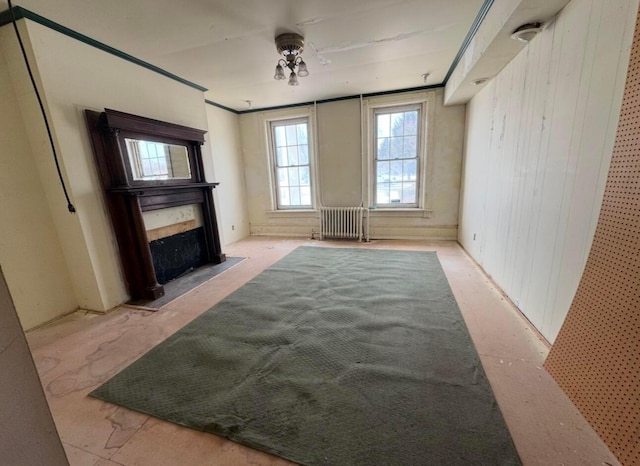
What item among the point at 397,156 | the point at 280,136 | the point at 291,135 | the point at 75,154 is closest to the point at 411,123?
the point at 397,156

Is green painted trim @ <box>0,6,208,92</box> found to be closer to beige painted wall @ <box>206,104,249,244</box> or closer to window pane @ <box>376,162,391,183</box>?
beige painted wall @ <box>206,104,249,244</box>

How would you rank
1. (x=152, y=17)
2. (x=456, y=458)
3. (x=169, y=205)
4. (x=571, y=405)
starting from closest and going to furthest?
(x=456, y=458) → (x=571, y=405) → (x=152, y=17) → (x=169, y=205)

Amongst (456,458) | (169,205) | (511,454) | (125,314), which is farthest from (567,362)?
(169,205)

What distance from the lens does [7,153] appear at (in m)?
2.09

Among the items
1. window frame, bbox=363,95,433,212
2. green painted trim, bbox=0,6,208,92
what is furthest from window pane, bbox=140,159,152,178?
window frame, bbox=363,95,433,212

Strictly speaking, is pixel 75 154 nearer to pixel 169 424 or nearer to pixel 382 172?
pixel 169 424

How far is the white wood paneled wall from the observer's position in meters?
1.35

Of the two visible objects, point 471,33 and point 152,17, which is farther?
point 471,33

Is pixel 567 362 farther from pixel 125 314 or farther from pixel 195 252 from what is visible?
pixel 195 252

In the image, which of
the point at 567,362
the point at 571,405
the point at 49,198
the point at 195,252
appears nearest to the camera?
the point at 571,405

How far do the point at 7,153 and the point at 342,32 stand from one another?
3.06m

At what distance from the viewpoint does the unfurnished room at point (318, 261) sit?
1187 mm

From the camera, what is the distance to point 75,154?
2264 millimetres

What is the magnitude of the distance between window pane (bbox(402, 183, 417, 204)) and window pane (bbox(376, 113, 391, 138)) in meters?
0.96
